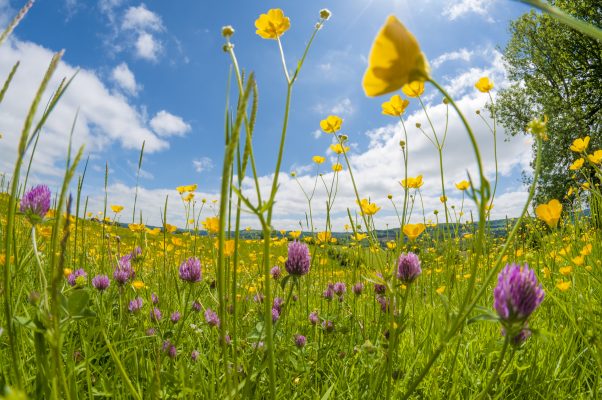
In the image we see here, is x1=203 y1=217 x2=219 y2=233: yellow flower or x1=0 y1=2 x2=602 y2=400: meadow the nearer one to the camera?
x1=0 y1=2 x2=602 y2=400: meadow

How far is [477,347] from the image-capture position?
193 cm

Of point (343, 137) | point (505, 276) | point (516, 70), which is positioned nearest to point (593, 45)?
point (516, 70)

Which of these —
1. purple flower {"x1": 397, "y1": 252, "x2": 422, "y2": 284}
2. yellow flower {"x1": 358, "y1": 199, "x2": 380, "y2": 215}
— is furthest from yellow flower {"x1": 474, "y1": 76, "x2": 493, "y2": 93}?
purple flower {"x1": 397, "y1": 252, "x2": 422, "y2": 284}

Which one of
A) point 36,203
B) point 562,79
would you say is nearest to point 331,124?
point 36,203

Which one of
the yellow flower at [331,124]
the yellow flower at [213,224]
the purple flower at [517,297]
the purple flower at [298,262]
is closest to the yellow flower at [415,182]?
the yellow flower at [331,124]

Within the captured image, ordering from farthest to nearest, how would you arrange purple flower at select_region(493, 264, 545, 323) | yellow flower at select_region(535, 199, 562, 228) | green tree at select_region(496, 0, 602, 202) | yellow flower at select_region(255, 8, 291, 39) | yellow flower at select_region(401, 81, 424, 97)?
green tree at select_region(496, 0, 602, 202) < yellow flower at select_region(401, 81, 424, 97) < yellow flower at select_region(535, 199, 562, 228) < yellow flower at select_region(255, 8, 291, 39) < purple flower at select_region(493, 264, 545, 323)

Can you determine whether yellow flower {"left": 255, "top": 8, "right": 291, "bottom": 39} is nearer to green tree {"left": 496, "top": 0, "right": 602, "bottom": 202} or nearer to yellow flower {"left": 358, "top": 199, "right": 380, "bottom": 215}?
yellow flower {"left": 358, "top": 199, "right": 380, "bottom": 215}

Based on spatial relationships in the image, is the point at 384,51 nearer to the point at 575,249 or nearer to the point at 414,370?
the point at 414,370

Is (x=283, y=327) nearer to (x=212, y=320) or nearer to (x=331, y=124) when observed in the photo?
(x=212, y=320)

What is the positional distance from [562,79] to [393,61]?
23.8 m

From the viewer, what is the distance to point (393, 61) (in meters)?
0.51

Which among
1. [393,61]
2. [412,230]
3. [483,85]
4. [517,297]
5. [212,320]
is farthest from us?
[483,85]

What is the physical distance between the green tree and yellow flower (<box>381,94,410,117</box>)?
18762 mm

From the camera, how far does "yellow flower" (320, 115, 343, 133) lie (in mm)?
2494
